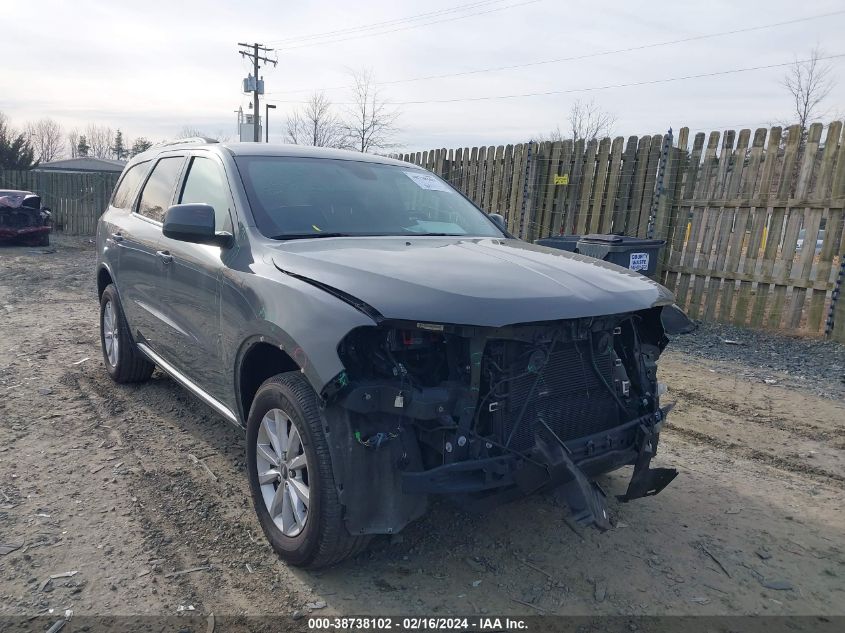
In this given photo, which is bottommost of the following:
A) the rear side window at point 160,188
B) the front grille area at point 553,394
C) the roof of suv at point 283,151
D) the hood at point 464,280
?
the front grille area at point 553,394

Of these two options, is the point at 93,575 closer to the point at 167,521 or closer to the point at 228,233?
the point at 167,521

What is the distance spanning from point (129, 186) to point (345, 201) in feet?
8.94

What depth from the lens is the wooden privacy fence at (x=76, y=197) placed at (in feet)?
66.2

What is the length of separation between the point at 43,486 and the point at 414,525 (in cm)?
214

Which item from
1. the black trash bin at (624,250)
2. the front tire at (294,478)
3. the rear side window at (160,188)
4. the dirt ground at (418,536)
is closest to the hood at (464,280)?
the front tire at (294,478)

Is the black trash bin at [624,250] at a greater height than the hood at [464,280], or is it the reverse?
the hood at [464,280]

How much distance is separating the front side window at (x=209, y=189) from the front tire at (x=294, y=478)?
1140 mm

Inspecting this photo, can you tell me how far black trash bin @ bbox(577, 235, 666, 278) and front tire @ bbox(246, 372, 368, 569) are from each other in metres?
5.18

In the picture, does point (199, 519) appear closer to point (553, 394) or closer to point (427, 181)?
point (553, 394)

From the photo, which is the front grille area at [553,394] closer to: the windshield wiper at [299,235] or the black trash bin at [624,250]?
the windshield wiper at [299,235]

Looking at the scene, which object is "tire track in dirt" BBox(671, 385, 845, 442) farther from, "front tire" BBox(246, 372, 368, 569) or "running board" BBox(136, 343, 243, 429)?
"running board" BBox(136, 343, 243, 429)

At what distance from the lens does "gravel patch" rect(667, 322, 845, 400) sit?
19.9 feet

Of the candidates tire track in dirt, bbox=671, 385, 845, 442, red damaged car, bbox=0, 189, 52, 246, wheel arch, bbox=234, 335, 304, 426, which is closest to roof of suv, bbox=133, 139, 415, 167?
wheel arch, bbox=234, 335, 304, 426

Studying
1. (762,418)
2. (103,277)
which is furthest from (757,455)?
(103,277)
